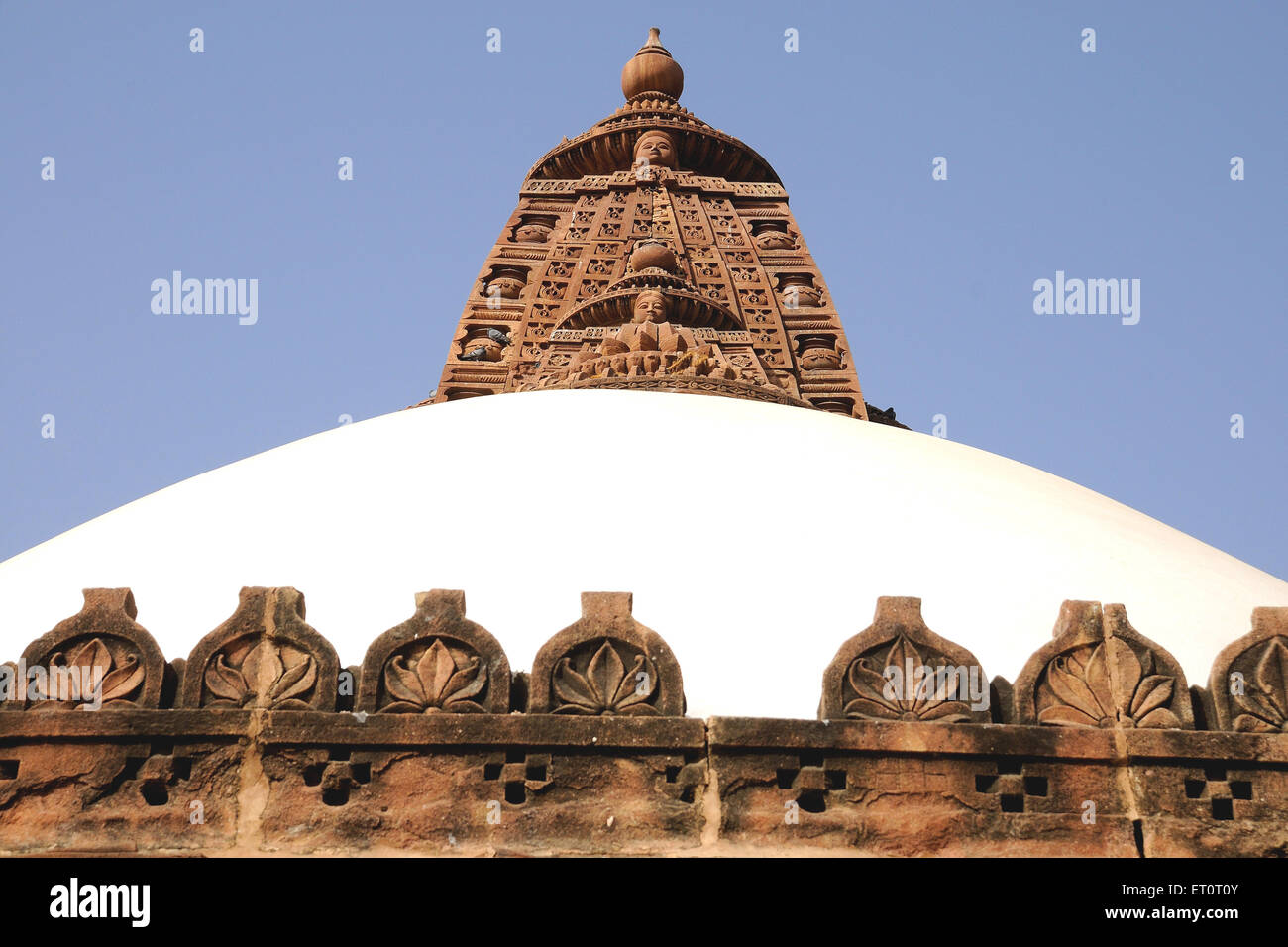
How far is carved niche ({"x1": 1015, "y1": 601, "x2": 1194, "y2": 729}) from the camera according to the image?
212 inches

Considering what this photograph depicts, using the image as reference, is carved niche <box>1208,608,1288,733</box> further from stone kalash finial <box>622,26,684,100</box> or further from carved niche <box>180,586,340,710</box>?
stone kalash finial <box>622,26,684,100</box>

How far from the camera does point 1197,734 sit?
536cm

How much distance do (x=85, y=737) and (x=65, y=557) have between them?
2019 mm

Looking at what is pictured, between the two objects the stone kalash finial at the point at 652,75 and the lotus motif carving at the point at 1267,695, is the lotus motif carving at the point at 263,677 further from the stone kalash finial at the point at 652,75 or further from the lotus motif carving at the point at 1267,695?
the stone kalash finial at the point at 652,75

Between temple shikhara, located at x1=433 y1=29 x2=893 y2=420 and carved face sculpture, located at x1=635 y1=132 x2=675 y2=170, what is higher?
carved face sculpture, located at x1=635 y1=132 x2=675 y2=170

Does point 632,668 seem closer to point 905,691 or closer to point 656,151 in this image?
point 905,691

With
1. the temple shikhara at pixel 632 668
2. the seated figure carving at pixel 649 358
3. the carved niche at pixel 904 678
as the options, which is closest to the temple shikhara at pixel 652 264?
the seated figure carving at pixel 649 358

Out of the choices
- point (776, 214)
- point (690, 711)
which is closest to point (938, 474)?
point (690, 711)

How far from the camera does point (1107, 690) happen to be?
214 inches

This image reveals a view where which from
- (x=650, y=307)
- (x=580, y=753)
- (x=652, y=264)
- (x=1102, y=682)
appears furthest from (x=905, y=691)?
(x=652, y=264)

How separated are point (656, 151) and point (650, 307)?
970cm

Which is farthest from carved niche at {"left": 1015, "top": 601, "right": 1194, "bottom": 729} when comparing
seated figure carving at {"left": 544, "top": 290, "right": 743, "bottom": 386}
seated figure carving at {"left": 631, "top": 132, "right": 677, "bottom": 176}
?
seated figure carving at {"left": 631, "top": 132, "right": 677, "bottom": 176}

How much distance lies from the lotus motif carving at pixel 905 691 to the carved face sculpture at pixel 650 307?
9.49 m

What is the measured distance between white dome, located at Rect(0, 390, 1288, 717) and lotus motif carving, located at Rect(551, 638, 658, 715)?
30 cm
